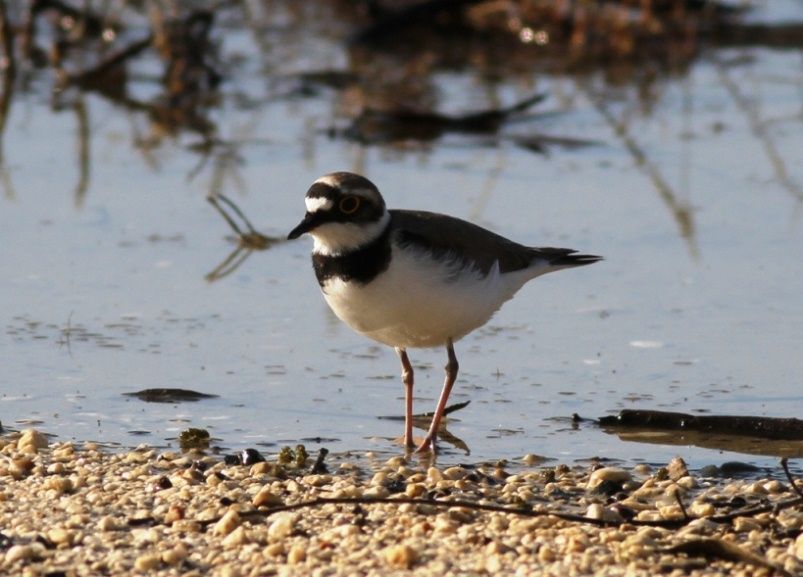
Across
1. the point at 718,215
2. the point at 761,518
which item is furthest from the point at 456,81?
the point at 761,518

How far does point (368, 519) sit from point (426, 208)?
3.79m

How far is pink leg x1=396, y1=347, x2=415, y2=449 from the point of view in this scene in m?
5.45

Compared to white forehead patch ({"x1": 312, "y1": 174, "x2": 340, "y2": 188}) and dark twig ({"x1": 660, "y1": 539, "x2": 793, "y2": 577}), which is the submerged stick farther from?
dark twig ({"x1": 660, "y1": 539, "x2": 793, "y2": 577})

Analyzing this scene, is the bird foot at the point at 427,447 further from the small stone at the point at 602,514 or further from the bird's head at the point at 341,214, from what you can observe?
the small stone at the point at 602,514

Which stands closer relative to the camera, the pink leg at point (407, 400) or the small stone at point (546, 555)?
the small stone at point (546, 555)

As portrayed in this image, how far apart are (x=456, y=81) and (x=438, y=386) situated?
567 cm

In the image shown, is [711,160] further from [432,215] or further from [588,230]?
[432,215]

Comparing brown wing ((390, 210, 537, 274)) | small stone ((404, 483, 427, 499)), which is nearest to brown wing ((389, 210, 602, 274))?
brown wing ((390, 210, 537, 274))

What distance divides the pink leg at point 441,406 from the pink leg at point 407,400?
5 cm

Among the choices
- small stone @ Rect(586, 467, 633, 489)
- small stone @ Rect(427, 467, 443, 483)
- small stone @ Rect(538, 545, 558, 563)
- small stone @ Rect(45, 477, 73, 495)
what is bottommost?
small stone @ Rect(538, 545, 558, 563)

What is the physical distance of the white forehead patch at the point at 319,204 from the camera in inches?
207

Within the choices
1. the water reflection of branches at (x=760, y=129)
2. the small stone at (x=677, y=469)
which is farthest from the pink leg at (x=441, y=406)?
the water reflection of branches at (x=760, y=129)

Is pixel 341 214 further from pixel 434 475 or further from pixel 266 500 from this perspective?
pixel 266 500

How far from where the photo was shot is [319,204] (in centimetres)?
528
